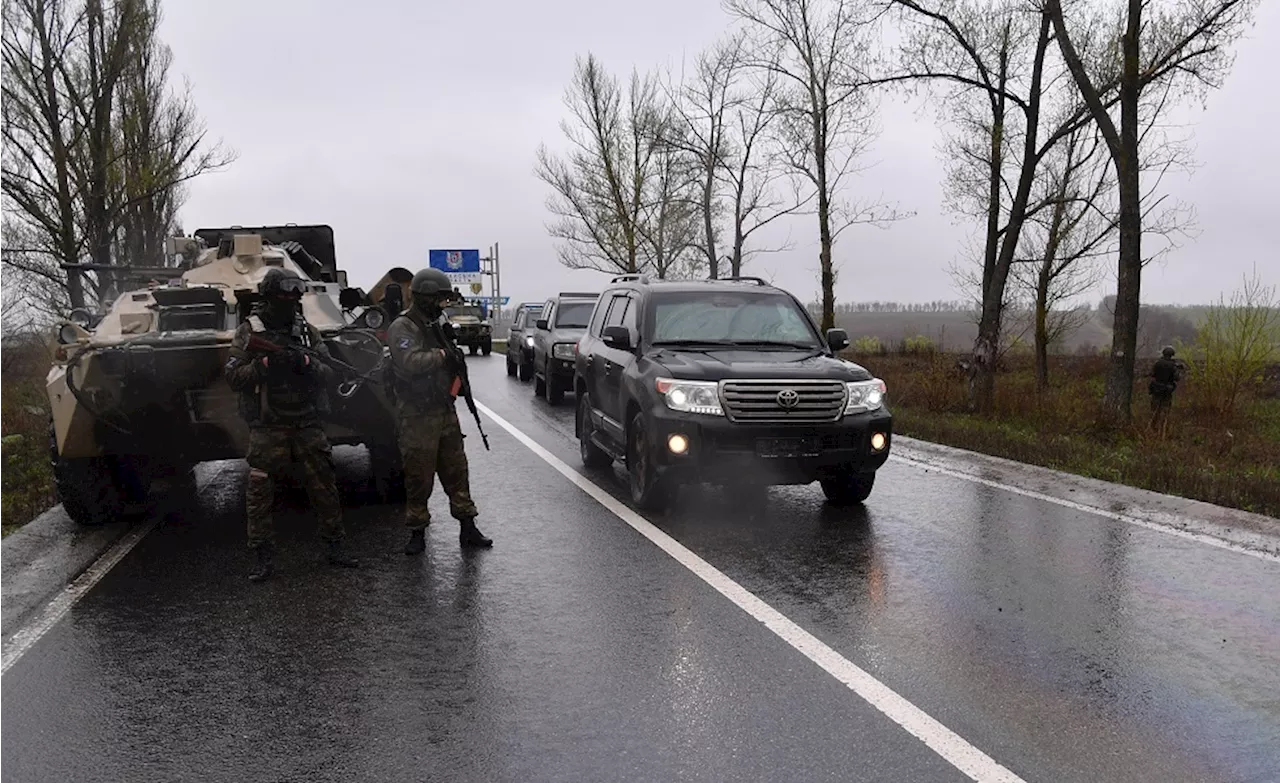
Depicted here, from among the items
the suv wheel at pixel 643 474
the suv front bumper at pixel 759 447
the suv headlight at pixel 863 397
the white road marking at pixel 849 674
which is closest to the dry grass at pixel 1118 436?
the suv headlight at pixel 863 397

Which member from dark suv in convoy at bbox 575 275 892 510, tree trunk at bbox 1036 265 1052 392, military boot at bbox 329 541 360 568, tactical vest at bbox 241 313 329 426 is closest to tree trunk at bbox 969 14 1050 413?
dark suv in convoy at bbox 575 275 892 510

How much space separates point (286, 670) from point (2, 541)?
151 inches

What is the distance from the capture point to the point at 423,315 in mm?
6820

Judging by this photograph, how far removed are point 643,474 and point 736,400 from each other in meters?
1.10

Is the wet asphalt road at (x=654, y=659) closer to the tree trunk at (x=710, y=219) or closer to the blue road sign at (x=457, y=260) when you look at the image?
the tree trunk at (x=710, y=219)

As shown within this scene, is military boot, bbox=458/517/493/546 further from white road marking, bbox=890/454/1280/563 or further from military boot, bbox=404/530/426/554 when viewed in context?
white road marking, bbox=890/454/1280/563

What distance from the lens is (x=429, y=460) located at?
271 inches

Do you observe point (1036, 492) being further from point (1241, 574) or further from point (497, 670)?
point (497, 670)

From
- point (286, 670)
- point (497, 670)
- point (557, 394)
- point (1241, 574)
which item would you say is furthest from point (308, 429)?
point (557, 394)

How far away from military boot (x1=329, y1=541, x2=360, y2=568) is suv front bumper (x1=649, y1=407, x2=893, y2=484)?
2.35 meters

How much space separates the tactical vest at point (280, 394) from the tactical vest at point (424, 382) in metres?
0.59

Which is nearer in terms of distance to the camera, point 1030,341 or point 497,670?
point 497,670

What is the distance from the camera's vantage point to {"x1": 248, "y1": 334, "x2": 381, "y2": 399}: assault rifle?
6137 mm

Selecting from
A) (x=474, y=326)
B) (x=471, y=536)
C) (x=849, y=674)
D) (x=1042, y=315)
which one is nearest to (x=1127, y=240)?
(x=471, y=536)
